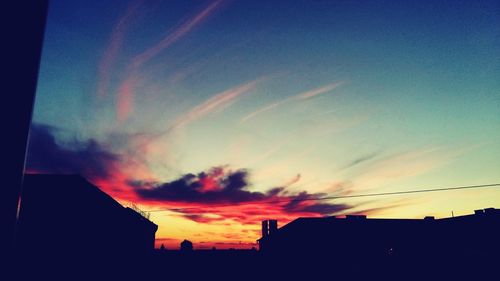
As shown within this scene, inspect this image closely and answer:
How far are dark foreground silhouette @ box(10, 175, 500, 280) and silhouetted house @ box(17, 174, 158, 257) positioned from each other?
1.9 inches

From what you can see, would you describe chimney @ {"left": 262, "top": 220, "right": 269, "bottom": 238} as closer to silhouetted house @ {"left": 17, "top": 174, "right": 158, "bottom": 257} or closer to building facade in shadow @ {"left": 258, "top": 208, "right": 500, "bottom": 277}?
building facade in shadow @ {"left": 258, "top": 208, "right": 500, "bottom": 277}

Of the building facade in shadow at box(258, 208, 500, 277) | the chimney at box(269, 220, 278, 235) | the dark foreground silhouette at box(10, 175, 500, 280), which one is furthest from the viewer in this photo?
the chimney at box(269, 220, 278, 235)

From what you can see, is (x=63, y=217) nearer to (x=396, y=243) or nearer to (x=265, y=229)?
(x=265, y=229)

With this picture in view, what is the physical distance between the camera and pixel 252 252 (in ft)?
121

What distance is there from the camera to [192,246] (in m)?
41.7

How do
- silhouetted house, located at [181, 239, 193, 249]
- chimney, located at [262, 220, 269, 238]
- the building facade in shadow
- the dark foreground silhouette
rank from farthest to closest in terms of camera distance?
silhouetted house, located at [181, 239, 193, 249] → chimney, located at [262, 220, 269, 238] → the building facade in shadow → the dark foreground silhouette

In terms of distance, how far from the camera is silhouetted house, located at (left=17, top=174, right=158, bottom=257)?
16745 millimetres

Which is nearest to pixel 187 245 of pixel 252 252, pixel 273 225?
pixel 252 252

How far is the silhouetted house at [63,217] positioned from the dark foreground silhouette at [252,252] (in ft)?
0.15

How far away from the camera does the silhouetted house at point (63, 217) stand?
16745 mm

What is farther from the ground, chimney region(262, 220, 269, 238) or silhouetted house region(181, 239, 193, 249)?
chimney region(262, 220, 269, 238)

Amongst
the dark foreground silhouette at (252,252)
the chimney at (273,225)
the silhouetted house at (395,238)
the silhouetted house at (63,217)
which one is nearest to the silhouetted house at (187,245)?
the dark foreground silhouette at (252,252)

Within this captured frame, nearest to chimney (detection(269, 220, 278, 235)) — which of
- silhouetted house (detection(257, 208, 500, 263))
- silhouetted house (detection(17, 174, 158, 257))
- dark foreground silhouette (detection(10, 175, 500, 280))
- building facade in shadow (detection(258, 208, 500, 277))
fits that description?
dark foreground silhouette (detection(10, 175, 500, 280))

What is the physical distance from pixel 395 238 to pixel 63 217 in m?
25.6
